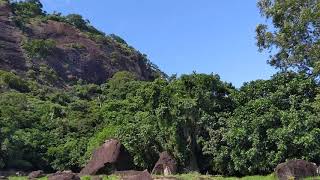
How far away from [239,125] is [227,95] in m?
3.99

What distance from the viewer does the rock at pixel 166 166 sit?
3312 centimetres

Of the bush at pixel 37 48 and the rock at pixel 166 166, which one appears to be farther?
the bush at pixel 37 48

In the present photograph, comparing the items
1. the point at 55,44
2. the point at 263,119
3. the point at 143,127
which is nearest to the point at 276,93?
the point at 263,119

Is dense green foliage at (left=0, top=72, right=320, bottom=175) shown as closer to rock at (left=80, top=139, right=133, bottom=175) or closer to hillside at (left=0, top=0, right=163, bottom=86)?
rock at (left=80, top=139, right=133, bottom=175)

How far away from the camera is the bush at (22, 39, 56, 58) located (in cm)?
9225

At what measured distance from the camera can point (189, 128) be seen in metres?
34.3

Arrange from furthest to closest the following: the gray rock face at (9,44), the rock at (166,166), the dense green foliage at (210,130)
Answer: the gray rock face at (9,44) → the rock at (166,166) → the dense green foliage at (210,130)

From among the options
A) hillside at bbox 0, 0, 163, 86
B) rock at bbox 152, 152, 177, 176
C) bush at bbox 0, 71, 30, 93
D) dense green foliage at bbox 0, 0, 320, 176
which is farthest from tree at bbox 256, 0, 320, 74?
hillside at bbox 0, 0, 163, 86

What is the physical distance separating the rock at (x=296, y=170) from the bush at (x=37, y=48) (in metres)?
73.6

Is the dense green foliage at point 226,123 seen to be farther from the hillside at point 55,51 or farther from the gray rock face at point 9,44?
the hillside at point 55,51

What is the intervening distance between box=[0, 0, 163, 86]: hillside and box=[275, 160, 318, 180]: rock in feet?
218

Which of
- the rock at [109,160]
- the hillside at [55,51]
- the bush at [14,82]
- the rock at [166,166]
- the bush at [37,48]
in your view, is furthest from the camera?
the bush at [37,48]

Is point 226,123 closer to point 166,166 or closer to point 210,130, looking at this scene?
point 210,130

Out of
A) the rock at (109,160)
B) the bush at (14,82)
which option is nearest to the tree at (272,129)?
the rock at (109,160)
